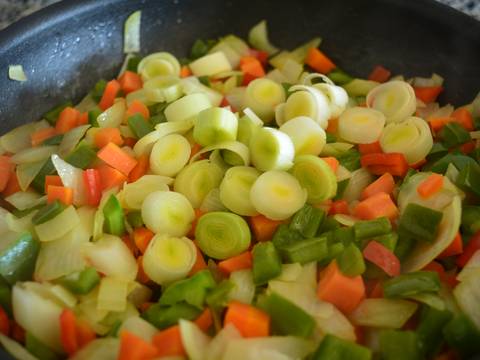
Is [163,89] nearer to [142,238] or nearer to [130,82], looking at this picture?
[130,82]

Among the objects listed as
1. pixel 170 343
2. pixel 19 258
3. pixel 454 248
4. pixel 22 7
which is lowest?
pixel 454 248

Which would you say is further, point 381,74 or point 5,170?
point 381,74

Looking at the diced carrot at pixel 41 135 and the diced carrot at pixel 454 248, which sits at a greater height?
the diced carrot at pixel 41 135

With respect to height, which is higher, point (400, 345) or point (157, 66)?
point (157, 66)

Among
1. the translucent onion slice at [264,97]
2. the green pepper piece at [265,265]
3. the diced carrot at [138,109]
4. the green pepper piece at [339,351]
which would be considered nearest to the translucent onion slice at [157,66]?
the diced carrot at [138,109]

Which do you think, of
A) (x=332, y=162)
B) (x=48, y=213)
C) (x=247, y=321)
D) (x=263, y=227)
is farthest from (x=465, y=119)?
(x=48, y=213)

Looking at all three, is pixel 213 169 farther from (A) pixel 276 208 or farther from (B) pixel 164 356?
(B) pixel 164 356

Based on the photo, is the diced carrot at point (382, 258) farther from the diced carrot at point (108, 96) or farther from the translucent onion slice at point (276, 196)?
the diced carrot at point (108, 96)

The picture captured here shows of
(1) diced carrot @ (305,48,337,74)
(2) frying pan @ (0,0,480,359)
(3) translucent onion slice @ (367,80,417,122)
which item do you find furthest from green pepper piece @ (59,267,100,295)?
(1) diced carrot @ (305,48,337,74)
